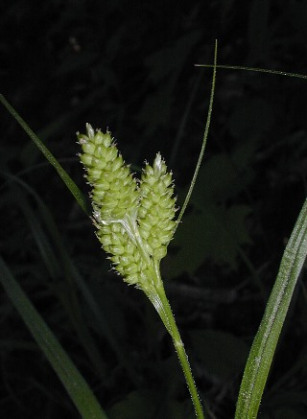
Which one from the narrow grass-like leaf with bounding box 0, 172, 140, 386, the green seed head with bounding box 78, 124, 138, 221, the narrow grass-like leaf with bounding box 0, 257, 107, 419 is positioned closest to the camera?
the green seed head with bounding box 78, 124, 138, 221

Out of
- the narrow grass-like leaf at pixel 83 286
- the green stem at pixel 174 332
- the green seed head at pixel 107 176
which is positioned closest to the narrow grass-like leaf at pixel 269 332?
the green stem at pixel 174 332

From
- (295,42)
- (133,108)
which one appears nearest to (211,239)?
(295,42)

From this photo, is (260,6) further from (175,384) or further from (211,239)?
(175,384)

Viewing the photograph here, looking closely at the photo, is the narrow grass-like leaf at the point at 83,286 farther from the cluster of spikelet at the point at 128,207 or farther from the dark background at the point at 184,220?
the cluster of spikelet at the point at 128,207

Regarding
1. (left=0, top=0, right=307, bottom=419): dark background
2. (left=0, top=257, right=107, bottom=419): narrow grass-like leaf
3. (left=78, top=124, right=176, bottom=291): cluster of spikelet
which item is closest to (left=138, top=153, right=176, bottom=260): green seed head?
(left=78, top=124, right=176, bottom=291): cluster of spikelet

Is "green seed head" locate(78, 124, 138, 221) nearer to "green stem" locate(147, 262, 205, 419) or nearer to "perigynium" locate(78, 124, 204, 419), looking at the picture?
"perigynium" locate(78, 124, 204, 419)
